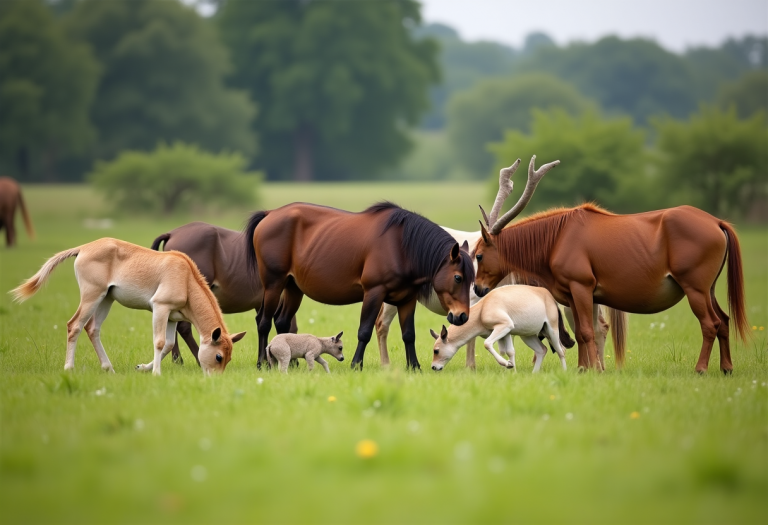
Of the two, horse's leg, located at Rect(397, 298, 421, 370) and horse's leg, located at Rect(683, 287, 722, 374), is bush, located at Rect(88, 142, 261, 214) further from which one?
horse's leg, located at Rect(683, 287, 722, 374)

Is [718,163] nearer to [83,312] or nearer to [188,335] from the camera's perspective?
[188,335]

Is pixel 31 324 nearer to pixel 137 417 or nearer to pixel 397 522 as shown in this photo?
pixel 137 417

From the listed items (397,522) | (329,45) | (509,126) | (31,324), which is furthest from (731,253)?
(509,126)

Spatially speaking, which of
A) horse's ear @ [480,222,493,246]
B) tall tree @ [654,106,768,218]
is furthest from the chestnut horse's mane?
tall tree @ [654,106,768,218]

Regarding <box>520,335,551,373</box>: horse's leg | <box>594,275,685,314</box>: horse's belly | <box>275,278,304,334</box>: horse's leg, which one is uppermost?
<box>594,275,685,314</box>: horse's belly

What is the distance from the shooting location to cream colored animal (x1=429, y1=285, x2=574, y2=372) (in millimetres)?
9875

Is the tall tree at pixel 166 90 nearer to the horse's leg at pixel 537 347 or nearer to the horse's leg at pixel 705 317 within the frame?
the horse's leg at pixel 537 347

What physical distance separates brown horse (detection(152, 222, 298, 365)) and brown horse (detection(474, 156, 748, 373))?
3220mm

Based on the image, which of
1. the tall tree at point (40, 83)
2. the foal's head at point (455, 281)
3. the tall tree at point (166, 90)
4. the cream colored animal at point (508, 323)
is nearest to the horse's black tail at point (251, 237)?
the foal's head at point (455, 281)

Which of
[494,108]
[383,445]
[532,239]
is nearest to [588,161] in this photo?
[532,239]

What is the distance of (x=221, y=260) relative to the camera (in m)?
11.5

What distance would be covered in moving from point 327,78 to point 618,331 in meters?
64.8

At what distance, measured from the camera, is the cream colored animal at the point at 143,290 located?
31.4 feet

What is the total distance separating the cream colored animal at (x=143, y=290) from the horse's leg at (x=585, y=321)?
377 cm
